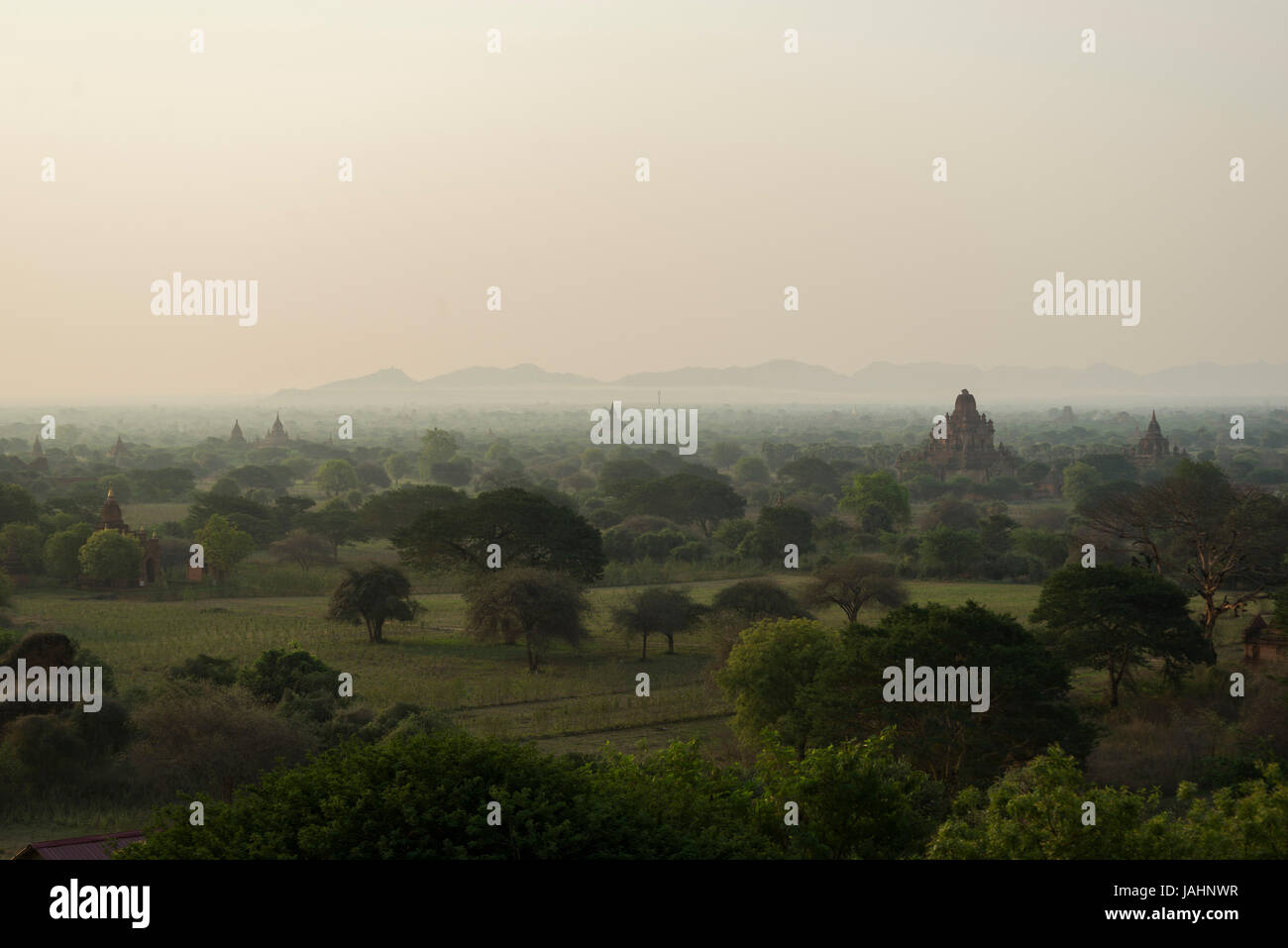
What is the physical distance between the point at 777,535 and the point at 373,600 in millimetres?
30963

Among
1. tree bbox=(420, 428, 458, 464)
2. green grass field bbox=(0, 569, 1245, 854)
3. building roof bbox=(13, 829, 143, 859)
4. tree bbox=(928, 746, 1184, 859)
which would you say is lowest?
green grass field bbox=(0, 569, 1245, 854)

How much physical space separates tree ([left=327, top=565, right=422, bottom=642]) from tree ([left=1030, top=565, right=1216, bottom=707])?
2366cm

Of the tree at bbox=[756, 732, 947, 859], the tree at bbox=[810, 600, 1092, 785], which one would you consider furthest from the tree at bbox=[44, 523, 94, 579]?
the tree at bbox=[756, 732, 947, 859]

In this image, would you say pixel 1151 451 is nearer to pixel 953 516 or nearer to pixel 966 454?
pixel 966 454

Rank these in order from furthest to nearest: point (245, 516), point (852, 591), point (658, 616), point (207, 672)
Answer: point (245, 516), point (852, 591), point (658, 616), point (207, 672)

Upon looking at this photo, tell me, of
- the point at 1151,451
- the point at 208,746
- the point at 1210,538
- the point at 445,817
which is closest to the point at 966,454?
the point at 1151,451

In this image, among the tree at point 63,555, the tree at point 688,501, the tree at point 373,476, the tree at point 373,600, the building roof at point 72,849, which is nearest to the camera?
the building roof at point 72,849

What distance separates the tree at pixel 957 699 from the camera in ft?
87.4

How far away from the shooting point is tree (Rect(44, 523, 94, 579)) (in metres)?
57.4

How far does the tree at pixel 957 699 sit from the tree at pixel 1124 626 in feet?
21.0

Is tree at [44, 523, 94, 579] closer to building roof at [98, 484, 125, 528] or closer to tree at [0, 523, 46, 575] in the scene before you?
tree at [0, 523, 46, 575]

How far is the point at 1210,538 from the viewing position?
4700 centimetres

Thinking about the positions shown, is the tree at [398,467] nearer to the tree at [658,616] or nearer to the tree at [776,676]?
the tree at [658,616]

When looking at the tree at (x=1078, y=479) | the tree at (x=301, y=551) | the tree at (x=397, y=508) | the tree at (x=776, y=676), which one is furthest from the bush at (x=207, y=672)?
the tree at (x=1078, y=479)
